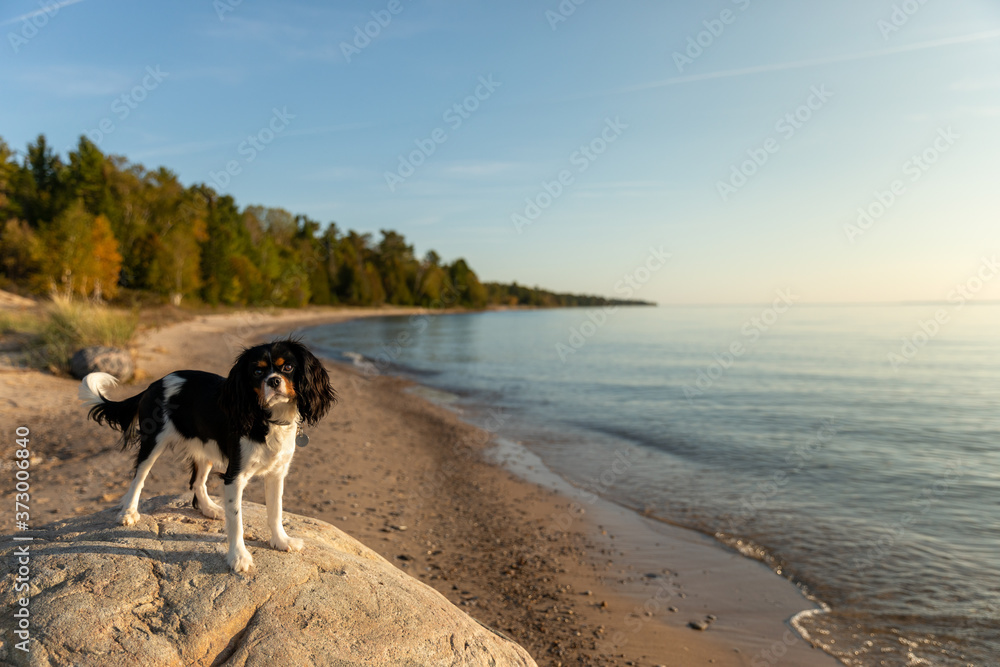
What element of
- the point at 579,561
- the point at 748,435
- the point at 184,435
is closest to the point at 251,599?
the point at 184,435

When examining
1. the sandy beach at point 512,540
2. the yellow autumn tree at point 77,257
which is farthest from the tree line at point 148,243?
the sandy beach at point 512,540

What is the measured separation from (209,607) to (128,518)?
1239 millimetres

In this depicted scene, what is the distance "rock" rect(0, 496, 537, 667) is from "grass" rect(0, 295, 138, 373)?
1335 centimetres

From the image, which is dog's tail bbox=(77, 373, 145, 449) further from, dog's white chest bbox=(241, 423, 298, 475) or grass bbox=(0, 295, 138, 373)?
grass bbox=(0, 295, 138, 373)

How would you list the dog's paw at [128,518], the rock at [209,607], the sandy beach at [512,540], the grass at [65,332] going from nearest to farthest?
the rock at [209,607]
the dog's paw at [128,518]
the sandy beach at [512,540]
the grass at [65,332]

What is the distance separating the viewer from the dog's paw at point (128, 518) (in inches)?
160

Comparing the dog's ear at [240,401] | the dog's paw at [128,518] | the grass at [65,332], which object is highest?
the dog's ear at [240,401]

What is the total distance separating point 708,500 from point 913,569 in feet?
10.6

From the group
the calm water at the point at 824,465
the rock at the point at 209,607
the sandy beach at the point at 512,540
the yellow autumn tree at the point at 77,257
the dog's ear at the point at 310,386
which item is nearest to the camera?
the rock at the point at 209,607

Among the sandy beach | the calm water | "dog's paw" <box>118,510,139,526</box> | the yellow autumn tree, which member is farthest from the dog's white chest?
the yellow autumn tree

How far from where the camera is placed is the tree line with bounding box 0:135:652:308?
40562 millimetres

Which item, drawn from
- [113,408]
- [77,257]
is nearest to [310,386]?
[113,408]

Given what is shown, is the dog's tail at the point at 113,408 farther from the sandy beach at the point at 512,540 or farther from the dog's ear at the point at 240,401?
the dog's ear at the point at 240,401

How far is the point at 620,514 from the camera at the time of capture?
960 centimetres
